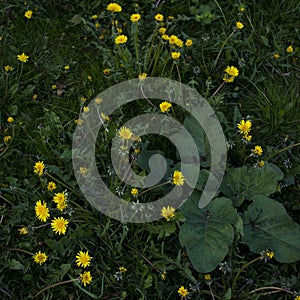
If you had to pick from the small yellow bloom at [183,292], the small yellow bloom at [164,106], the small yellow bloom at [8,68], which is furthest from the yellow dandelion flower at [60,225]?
the small yellow bloom at [8,68]

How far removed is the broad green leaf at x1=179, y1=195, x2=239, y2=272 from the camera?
6.57 feet

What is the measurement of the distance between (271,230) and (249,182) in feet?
0.89

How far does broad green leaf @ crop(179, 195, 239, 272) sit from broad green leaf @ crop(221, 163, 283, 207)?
13 centimetres

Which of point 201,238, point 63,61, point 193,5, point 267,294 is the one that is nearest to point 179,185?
point 201,238

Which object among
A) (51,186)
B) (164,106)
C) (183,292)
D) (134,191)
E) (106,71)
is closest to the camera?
(183,292)

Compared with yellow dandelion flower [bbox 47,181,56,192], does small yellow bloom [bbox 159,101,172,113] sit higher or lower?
higher

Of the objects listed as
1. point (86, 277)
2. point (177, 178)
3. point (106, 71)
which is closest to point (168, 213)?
point (177, 178)

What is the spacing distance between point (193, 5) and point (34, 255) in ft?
6.82

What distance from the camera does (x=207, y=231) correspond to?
→ 2092mm

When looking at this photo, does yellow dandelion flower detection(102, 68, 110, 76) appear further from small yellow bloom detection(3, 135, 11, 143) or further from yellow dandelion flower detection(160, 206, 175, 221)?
yellow dandelion flower detection(160, 206, 175, 221)

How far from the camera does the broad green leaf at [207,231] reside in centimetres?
200

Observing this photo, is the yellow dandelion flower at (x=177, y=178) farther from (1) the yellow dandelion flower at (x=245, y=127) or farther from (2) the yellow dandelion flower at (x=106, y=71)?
(2) the yellow dandelion flower at (x=106, y=71)

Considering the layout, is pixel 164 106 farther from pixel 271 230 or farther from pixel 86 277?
pixel 86 277

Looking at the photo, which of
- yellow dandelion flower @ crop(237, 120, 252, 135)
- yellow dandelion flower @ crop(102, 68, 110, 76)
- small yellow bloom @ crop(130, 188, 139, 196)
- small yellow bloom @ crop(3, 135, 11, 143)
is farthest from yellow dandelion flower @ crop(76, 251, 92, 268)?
yellow dandelion flower @ crop(102, 68, 110, 76)
